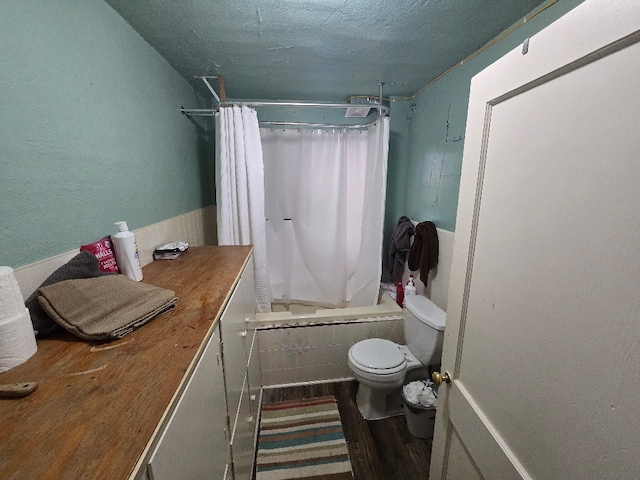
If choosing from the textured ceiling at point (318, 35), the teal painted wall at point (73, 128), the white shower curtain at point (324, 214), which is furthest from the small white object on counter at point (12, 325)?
the white shower curtain at point (324, 214)

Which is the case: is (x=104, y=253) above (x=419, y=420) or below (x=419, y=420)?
above

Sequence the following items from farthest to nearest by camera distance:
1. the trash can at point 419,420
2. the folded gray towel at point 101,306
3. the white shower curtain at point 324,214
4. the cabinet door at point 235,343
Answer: the white shower curtain at point 324,214, the trash can at point 419,420, the cabinet door at point 235,343, the folded gray towel at point 101,306

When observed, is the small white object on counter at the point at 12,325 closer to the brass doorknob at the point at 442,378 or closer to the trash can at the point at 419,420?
the brass doorknob at the point at 442,378

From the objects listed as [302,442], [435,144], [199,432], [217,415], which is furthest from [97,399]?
[435,144]

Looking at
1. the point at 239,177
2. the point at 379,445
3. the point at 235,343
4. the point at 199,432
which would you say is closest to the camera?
the point at 199,432

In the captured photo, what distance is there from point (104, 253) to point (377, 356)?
4.63ft

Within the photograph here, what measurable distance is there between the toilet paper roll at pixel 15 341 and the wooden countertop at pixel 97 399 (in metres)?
0.02

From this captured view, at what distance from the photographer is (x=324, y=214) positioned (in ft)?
7.25

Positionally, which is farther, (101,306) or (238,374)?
(238,374)

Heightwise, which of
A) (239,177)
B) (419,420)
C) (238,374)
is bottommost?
(419,420)

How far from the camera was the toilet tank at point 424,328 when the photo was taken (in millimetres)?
1408

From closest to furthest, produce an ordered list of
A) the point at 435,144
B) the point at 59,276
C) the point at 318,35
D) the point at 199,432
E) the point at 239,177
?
1. the point at 199,432
2. the point at 59,276
3. the point at 318,35
4. the point at 239,177
5. the point at 435,144

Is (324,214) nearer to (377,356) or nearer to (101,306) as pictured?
(377,356)

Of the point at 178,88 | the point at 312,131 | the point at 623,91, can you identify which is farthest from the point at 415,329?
the point at 178,88
